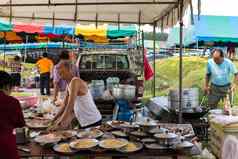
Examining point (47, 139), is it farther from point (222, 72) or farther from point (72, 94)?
point (222, 72)

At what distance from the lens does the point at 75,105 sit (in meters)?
5.54

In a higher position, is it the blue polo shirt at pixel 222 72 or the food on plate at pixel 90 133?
the blue polo shirt at pixel 222 72

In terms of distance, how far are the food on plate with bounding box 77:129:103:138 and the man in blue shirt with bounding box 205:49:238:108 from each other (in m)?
4.75

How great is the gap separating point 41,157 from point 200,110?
3.62 metres

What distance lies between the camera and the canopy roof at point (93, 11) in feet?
24.7

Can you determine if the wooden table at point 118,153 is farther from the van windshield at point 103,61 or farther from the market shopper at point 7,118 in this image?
the van windshield at point 103,61

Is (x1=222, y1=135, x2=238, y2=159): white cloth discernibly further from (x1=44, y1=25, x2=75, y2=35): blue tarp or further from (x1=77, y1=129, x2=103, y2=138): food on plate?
(x1=44, y1=25, x2=75, y2=35): blue tarp

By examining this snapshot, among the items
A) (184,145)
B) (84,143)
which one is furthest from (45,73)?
(184,145)

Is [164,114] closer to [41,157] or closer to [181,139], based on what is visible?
[181,139]

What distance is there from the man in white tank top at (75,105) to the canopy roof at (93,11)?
6.91 feet

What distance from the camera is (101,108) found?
379 inches

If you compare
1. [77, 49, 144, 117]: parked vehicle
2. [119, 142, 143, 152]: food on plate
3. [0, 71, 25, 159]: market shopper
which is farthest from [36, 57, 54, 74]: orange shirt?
[0, 71, 25, 159]: market shopper

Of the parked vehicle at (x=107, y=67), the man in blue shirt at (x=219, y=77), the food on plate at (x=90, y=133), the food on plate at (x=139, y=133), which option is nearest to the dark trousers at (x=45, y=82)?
the parked vehicle at (x=107, y=67)

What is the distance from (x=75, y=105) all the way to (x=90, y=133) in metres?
0.63
